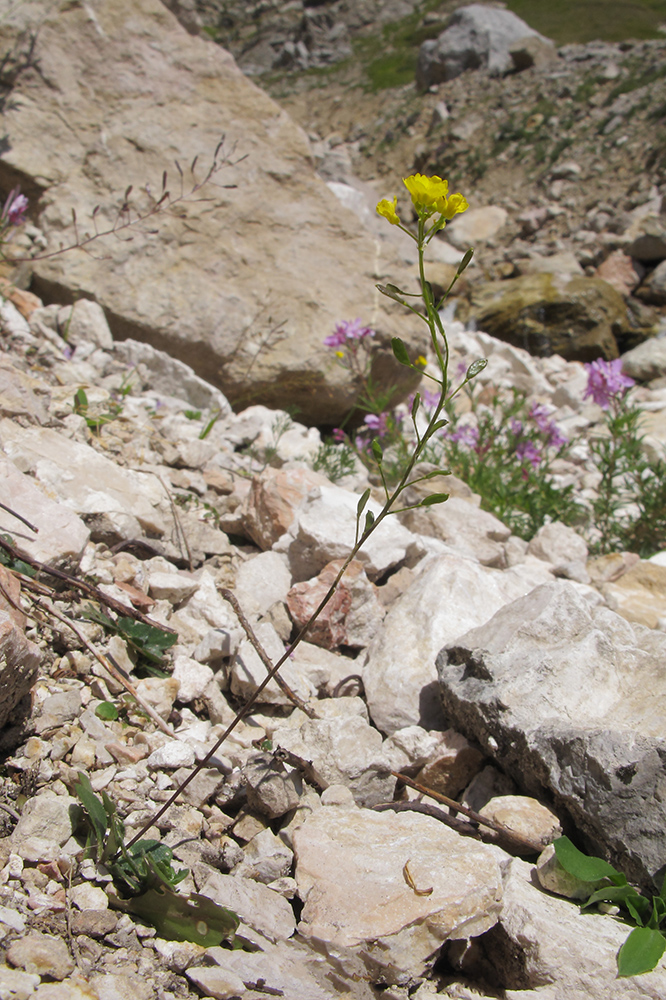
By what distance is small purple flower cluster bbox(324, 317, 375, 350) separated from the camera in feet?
15.5

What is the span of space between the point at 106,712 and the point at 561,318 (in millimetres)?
9330

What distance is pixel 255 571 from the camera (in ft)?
9.18

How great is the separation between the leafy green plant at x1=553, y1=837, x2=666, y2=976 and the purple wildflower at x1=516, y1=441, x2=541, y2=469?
3.40 metres

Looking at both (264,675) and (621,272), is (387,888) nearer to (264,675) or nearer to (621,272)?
(264,675)

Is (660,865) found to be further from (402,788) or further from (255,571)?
(255,571)

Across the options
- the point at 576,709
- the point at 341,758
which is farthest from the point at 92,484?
the point at 576,709

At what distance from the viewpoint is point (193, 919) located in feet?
4.44

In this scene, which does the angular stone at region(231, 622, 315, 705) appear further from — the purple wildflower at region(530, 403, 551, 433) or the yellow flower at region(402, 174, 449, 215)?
the purple wildflower at region(530, 403, 551, 433)

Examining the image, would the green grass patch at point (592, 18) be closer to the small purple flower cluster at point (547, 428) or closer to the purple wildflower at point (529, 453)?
the small purple flower cluster at point (547, 428)

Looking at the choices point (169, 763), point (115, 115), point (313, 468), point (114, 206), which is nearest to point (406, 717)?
point (169, 763)

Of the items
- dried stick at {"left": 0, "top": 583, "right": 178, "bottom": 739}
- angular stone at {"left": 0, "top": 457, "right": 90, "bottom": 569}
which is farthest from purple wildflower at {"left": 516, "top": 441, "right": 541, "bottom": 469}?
dried stick at {"left": 0, "top": 583, "right": 178, "bottom": 739}

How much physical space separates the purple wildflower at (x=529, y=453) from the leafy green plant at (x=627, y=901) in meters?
3.40

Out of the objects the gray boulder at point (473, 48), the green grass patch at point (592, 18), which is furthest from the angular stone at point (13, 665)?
the green grass patch at point (592, 18)

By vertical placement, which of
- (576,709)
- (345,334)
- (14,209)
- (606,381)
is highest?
(14,209)
